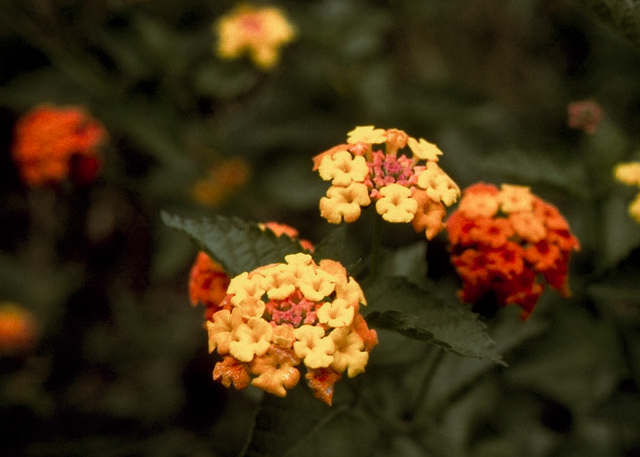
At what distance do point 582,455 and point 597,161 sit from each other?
3.18 feet

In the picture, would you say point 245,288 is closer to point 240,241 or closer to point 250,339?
point 250,339

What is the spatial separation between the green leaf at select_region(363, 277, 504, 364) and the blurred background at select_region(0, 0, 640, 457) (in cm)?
85

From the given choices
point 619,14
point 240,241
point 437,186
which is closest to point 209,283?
point 240,241

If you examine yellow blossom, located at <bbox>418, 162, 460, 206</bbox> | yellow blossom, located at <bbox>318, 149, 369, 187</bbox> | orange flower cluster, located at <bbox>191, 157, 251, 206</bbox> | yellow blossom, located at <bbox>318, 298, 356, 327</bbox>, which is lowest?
orange flower cluster, located at <bbox>191, 157, 251, 206</bbox>

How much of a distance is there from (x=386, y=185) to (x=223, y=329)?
0.42 meters

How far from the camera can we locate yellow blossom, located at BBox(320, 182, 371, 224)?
4.30 feet

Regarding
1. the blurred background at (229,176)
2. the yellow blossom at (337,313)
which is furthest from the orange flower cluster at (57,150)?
the yellow blossom at (337,313)

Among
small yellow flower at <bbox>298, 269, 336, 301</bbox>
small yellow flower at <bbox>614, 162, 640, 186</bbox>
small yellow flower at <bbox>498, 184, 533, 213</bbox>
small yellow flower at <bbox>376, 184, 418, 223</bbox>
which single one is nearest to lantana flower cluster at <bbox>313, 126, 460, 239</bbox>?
small yellow flower at <bbox>376, 184, 418, 223</bbox>

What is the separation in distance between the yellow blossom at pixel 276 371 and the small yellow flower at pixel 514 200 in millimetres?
632

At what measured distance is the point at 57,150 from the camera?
250cm

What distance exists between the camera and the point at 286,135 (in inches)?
113

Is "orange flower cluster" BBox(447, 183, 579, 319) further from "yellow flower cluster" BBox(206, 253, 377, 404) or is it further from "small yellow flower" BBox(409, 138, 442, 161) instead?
"yellow flower cluster" BBox(206, 253, 377, 404)

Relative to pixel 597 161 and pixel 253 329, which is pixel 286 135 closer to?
pixel 597 161

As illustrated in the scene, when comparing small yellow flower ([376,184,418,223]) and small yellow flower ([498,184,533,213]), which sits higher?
small yellow flower ([376,184,418,223])
